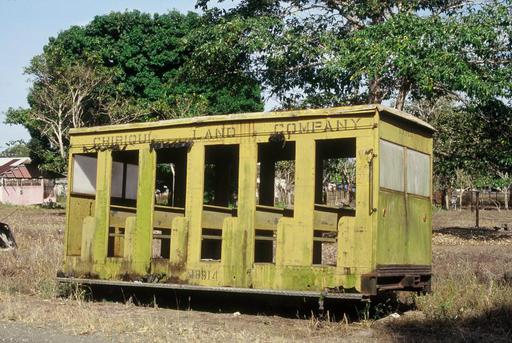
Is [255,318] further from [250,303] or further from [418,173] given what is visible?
[418,173]

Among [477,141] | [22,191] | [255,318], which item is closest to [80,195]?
[255,318]

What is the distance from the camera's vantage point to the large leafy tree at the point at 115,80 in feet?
93.1

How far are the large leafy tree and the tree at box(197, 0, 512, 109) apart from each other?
836 centimetres

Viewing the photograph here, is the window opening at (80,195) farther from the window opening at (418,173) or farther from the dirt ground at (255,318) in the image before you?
the window opening at (418,173)

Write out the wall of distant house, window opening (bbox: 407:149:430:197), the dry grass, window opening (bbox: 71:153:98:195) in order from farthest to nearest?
1. the wall of distant house
2. the dry grass
3. window opening (bbox: 71:153:98:195)
4. window opening (bbox: 407:149:430:197)

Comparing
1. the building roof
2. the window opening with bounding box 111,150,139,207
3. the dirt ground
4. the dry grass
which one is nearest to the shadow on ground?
the dirt ground

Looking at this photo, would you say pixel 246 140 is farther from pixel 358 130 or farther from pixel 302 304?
pixel 302 304

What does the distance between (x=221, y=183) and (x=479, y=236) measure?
40.6ft

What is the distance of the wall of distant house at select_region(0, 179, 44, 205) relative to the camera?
51.1 m

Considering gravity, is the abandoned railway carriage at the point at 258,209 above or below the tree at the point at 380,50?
below

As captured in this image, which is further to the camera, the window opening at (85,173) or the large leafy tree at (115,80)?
the large leafy tree at (115,80)

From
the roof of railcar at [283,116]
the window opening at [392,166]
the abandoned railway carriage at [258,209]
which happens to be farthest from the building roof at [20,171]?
the window opening at [392,166]

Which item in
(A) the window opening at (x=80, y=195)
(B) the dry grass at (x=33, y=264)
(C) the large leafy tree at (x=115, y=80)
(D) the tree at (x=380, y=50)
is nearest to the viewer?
(A) the window opening at (x=80, y=195)

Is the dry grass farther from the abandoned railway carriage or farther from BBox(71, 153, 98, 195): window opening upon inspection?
BBox(71, 153, 98, 195): window opening
